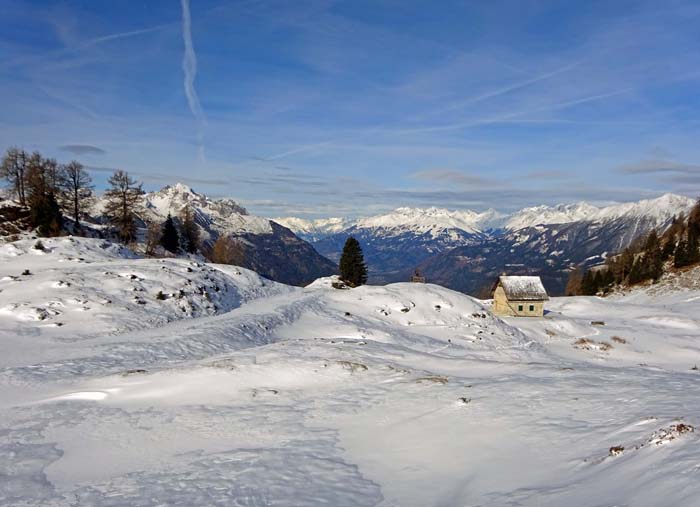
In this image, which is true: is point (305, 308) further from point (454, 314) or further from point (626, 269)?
point (626, 269)

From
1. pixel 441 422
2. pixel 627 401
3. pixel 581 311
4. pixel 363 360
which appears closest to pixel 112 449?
pixel 441 422

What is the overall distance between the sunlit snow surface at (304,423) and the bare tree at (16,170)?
50.5 meters

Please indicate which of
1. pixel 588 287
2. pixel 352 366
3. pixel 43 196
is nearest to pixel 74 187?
pixel 43 196

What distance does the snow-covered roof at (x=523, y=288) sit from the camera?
61938 mm

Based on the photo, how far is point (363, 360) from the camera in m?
19.3

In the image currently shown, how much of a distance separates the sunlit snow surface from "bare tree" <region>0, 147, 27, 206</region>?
5046 cm

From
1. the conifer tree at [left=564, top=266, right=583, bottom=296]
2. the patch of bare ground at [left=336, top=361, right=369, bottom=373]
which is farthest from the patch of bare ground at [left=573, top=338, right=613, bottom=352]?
the conifer tree at [left=564, top=266, right=583, bottom=296]

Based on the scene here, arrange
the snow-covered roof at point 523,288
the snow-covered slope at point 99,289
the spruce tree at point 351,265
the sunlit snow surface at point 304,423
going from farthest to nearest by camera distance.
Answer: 1. the spruce tree at point 351,265
2. the snow-covered roof at point 523,288
3. the snow-covered slope at point 99,289
4. the sunlit snow surface at point 304,423

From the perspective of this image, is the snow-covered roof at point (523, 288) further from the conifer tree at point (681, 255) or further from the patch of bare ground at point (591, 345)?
the conifer tree at point (681, 255)

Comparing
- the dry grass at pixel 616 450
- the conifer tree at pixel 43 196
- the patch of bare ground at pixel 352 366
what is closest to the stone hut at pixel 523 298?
the patch of bare ground at pixel 352 366

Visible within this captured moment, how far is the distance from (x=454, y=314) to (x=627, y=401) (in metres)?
34.8

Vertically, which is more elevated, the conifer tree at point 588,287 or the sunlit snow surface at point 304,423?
the sunlit snow surface at point 304,423

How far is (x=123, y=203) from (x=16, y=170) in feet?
62.5

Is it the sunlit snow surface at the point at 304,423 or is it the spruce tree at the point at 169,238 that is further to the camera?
the spruce tree at the point at 169,238
